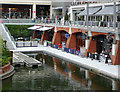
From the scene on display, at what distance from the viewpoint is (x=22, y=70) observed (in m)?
31.7

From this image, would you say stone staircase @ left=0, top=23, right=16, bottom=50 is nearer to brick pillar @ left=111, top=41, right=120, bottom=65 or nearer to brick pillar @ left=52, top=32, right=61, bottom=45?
brick pillar @ left=52, top=32, right=61, bottom=45

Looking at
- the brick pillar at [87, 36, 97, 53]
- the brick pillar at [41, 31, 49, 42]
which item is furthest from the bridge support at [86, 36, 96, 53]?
the brick pillar at [41, 31, 49, 42]

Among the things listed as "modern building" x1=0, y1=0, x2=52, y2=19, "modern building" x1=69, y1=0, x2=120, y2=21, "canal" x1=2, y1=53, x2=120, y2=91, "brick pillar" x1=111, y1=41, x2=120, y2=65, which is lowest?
"canal" x1=2, y1=53, x2=120, y2=91

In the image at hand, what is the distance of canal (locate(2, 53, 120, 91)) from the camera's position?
24.7 meters

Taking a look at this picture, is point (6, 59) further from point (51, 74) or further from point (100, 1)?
point (100, 1)

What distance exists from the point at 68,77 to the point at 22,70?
6.13 metres

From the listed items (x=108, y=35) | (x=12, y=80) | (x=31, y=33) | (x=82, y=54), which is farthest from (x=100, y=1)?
(x=12, y=80)

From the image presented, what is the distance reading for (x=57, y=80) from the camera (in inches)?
1065

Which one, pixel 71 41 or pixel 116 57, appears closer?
pixel 116 57

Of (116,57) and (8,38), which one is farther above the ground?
(8,38)

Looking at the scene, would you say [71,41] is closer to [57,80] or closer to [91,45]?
[91,45]

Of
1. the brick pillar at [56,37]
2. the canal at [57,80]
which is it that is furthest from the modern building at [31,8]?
the canal at [57,80]

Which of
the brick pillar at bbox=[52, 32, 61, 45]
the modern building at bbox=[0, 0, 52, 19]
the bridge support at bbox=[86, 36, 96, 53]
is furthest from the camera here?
the modern building at bbox=[0, 0, 52, 19]

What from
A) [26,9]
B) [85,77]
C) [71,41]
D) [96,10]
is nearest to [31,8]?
[26,9]
